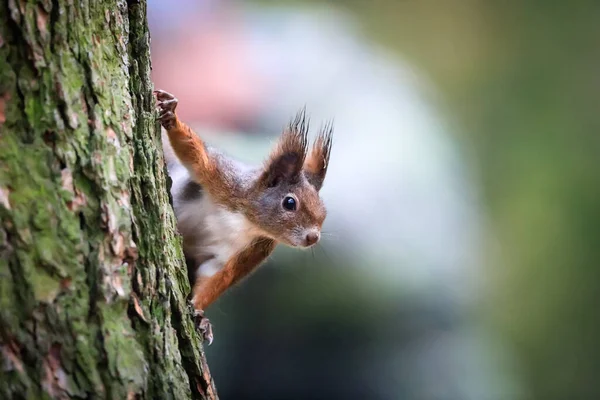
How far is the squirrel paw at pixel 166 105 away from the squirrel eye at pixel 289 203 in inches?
14.0

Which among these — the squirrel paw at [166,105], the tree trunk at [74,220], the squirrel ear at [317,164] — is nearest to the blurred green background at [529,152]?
the squirrel ear at [317,164]

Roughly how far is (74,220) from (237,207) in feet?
2.64

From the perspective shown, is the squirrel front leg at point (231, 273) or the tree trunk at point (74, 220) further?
the squirrel front leg at point (231, 273)

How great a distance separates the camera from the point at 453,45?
9.18ft

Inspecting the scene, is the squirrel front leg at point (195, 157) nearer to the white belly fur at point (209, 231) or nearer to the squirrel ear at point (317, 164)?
the white belly fur at point (209, 231)

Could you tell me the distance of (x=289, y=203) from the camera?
5.32 feet

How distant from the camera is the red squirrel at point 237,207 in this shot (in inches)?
61.8

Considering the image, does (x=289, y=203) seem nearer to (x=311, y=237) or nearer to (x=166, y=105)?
(x=311, y=237)

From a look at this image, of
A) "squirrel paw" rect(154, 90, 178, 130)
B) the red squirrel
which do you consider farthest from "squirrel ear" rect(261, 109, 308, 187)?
"squirrel paw" rect(154, 90, 178, 130)

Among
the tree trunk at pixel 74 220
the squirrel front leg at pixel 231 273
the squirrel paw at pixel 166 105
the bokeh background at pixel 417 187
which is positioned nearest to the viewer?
the tree trunk at pixel 74 220

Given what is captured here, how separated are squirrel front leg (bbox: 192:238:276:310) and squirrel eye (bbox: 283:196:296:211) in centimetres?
13

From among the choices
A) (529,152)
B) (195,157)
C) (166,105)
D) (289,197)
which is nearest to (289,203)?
(289,197)

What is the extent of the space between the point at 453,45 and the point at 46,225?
2.29 m

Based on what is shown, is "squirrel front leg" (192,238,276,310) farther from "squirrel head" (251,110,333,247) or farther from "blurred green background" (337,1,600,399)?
"blurred green background" (337,1,600,399)
